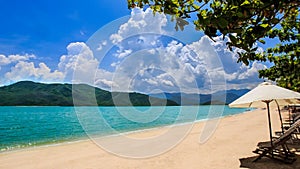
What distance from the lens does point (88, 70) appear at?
23.3 feet

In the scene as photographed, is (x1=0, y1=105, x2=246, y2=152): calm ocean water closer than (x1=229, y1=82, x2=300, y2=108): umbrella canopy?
No

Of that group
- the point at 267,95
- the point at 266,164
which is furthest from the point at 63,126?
the point at 267,95

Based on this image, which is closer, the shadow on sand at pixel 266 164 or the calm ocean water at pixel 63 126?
the shadow on sand at pixel 266 164

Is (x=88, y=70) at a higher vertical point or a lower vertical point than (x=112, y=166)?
higher

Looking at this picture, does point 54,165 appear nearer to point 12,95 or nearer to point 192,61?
point 192,61

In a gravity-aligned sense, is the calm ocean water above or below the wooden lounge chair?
below

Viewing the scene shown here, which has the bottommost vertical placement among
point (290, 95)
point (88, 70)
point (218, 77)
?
point (290, 95)

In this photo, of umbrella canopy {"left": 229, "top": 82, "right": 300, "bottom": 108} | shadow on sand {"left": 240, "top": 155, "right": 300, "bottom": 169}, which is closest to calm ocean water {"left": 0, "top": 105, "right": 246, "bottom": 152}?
shadow on sand {"left": 240, "top": 155, "right": 300, "bottom": 169}

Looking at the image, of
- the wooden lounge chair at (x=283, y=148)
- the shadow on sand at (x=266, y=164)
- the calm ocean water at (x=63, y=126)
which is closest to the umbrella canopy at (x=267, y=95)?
the wooden lounge chair at (x=283, y=148)

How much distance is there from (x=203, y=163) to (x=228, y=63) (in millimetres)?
3232

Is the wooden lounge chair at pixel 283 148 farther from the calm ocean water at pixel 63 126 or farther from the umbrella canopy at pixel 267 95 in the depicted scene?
the calm ocean water at pixel 63 126

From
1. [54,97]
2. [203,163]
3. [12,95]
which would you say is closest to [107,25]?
[203,163]

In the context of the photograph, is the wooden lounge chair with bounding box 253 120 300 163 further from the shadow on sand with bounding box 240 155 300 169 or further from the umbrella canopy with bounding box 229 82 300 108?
the umbrella canopy with bounding box 229 82 300 108

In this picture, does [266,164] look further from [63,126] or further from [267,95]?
[63,126]
